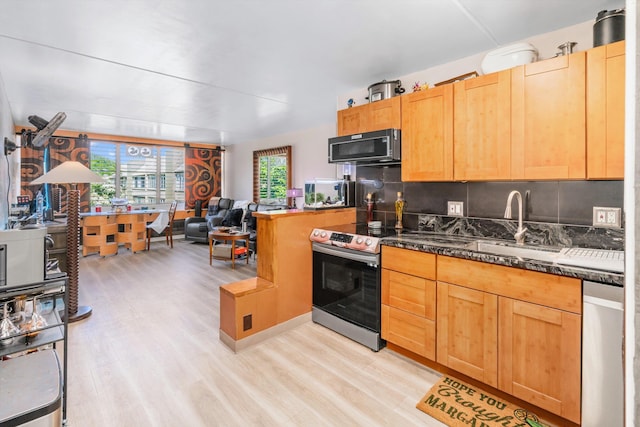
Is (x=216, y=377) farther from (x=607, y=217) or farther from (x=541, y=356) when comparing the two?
(x=607, y=217)

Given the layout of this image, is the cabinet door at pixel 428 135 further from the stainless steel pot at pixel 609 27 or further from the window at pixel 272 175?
the window at pixel 272 175

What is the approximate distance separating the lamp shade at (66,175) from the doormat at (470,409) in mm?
3312

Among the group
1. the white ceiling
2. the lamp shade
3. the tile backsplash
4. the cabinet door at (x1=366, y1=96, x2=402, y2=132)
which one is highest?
the white ceiling

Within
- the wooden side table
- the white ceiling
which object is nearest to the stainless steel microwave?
the white ceiling

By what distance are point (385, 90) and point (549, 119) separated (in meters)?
1.40

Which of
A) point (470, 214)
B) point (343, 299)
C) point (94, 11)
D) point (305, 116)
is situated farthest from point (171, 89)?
point (470, 214)

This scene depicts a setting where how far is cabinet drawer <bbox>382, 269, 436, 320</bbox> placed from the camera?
86.6 inches

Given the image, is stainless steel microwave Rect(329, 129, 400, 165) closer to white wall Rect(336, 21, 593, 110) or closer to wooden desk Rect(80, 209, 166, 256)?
white wall Rect(336, 21, 593, 110)

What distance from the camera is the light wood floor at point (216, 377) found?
1.82 metres

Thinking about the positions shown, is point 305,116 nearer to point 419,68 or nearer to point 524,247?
point 419,68

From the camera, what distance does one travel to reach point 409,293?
91.0 inches

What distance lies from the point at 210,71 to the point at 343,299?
102 inches

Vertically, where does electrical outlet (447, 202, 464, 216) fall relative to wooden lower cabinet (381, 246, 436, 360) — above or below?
above

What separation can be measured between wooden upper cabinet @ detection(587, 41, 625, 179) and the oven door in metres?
1.50
